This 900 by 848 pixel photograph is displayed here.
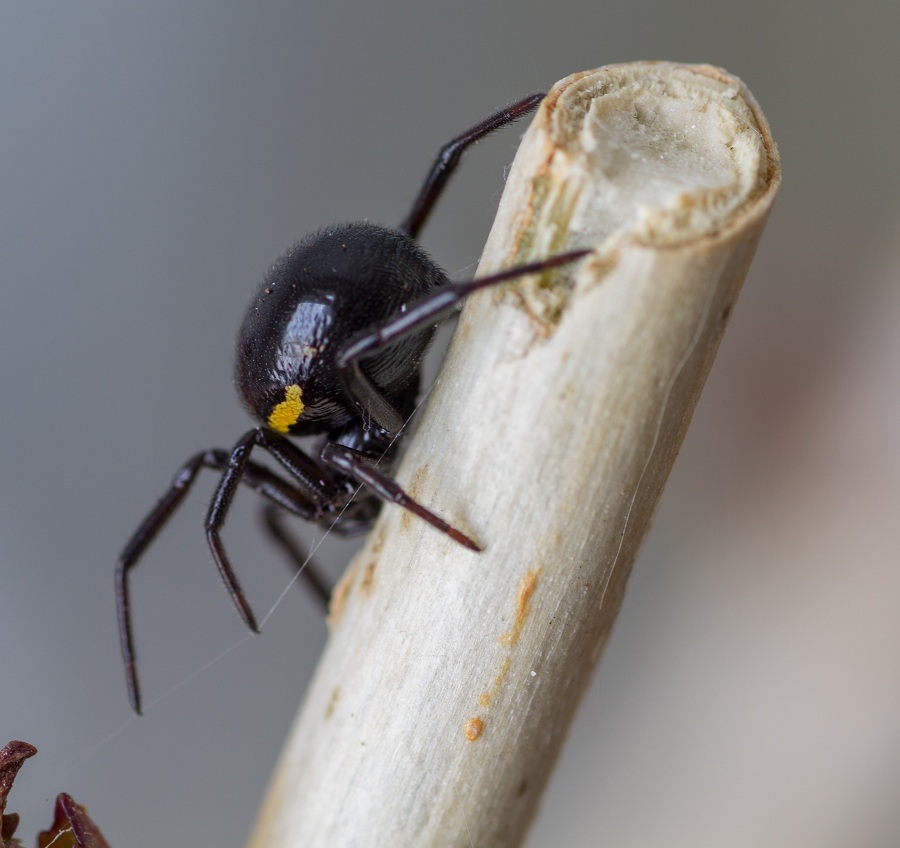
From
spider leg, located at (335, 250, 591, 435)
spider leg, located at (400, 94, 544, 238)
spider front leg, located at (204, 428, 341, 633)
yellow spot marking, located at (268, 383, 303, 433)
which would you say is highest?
spider leg, located at (400, 94, 544, 238)

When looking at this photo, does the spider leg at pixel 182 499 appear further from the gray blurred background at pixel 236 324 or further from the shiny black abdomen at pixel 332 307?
the gray blurred background at pixel 236 324

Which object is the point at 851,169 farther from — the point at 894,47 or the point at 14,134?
the point at 14,134

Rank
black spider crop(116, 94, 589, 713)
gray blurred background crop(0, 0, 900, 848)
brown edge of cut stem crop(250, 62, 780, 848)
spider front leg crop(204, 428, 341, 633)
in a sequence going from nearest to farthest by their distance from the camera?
brown edge of cut stem crop(250, 62, 780, 848) < black spider crop(116, 94, 589, 713) < spider front leg crop(204, 428, 341, 633) < gray blurred background crop(0, 0, 900, 848)

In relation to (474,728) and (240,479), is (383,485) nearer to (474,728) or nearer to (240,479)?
(474,728)

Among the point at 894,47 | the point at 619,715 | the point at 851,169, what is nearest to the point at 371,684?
the point at 619,715

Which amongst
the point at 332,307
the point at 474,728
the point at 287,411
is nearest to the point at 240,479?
the point at 287,411

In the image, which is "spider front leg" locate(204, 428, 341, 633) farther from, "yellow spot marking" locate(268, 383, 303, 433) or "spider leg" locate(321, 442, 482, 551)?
"spider leg" locate(321, 442, 482, 551)

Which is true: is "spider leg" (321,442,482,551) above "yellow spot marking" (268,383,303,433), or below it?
below

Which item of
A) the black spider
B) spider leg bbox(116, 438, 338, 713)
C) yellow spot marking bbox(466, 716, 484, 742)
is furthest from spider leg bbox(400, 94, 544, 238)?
yellow spot marking bbox(466, 716, 484, 742)
